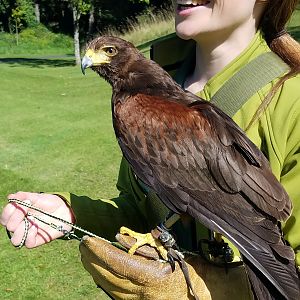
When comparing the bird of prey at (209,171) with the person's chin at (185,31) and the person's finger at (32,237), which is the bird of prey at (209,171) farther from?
the person's finger at (32,237)

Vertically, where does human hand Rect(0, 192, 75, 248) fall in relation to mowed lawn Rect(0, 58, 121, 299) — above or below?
above

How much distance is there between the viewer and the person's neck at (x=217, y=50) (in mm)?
2408

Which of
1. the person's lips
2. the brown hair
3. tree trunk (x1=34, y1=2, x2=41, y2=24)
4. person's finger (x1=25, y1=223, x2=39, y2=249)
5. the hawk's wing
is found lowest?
tree trunk (x1=34, y1=2, x2=41, y2=24)

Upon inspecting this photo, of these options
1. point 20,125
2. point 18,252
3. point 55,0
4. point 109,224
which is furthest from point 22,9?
point 109,224

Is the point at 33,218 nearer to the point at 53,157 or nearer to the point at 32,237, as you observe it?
the point at 32,237

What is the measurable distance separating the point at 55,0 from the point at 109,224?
3763cm

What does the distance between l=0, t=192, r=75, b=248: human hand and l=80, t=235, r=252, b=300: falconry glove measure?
29cm

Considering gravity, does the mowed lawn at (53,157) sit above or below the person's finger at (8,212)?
below

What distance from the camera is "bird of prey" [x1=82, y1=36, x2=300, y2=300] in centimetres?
202

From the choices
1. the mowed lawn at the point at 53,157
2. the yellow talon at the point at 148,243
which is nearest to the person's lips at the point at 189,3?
the yellow talon at the point at 148,243

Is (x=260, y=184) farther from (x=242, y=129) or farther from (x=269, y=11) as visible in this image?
(x=269, y=11)

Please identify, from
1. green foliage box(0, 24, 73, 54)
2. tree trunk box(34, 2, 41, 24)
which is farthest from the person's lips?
tree trunk box(34, 2, 41, 24)

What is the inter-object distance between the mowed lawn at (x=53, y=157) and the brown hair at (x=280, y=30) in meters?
2.95

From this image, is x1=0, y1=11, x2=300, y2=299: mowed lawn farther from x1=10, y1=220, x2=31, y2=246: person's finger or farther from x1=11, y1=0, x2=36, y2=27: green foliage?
x1=11, y1=0, x2=36, y2=27: green foliage
